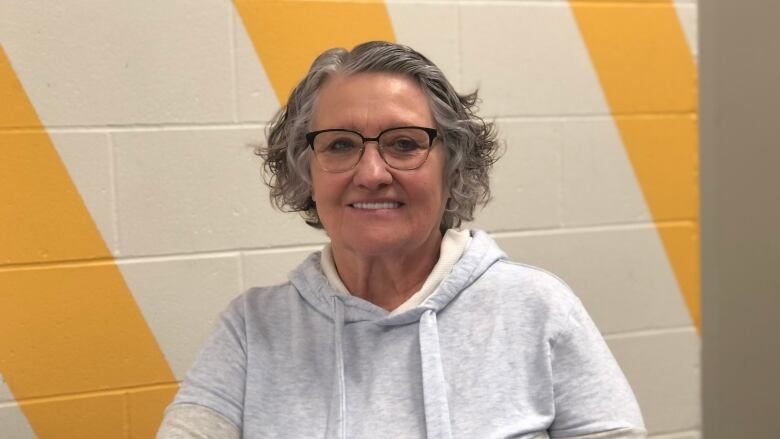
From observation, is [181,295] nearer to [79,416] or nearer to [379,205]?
[79,416]

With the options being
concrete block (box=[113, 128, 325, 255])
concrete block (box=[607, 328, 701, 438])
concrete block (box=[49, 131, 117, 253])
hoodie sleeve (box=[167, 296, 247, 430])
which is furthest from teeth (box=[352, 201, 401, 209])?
concrete block (box=[607, 328, 701, 438])

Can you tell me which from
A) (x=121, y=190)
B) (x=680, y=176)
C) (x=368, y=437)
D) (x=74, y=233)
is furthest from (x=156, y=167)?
(x=680, y=176)

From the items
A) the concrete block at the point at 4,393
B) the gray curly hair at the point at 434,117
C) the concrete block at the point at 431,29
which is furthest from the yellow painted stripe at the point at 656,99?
the concrete block at the point at 4,393

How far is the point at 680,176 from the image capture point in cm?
240

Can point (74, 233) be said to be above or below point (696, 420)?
above

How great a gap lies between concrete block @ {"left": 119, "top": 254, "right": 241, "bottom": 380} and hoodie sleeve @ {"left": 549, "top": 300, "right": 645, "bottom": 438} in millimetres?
854

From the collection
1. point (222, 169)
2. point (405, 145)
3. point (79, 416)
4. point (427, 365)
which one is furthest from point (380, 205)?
point (79, 416)

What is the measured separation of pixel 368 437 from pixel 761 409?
4.63ft

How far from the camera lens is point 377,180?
146 centimetres

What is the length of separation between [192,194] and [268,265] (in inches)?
9.2

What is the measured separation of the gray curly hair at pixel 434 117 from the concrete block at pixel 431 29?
0.54m

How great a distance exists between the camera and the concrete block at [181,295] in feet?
6.61

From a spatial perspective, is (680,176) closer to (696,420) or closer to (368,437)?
(696,420)

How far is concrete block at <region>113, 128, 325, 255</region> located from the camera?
199 cm
